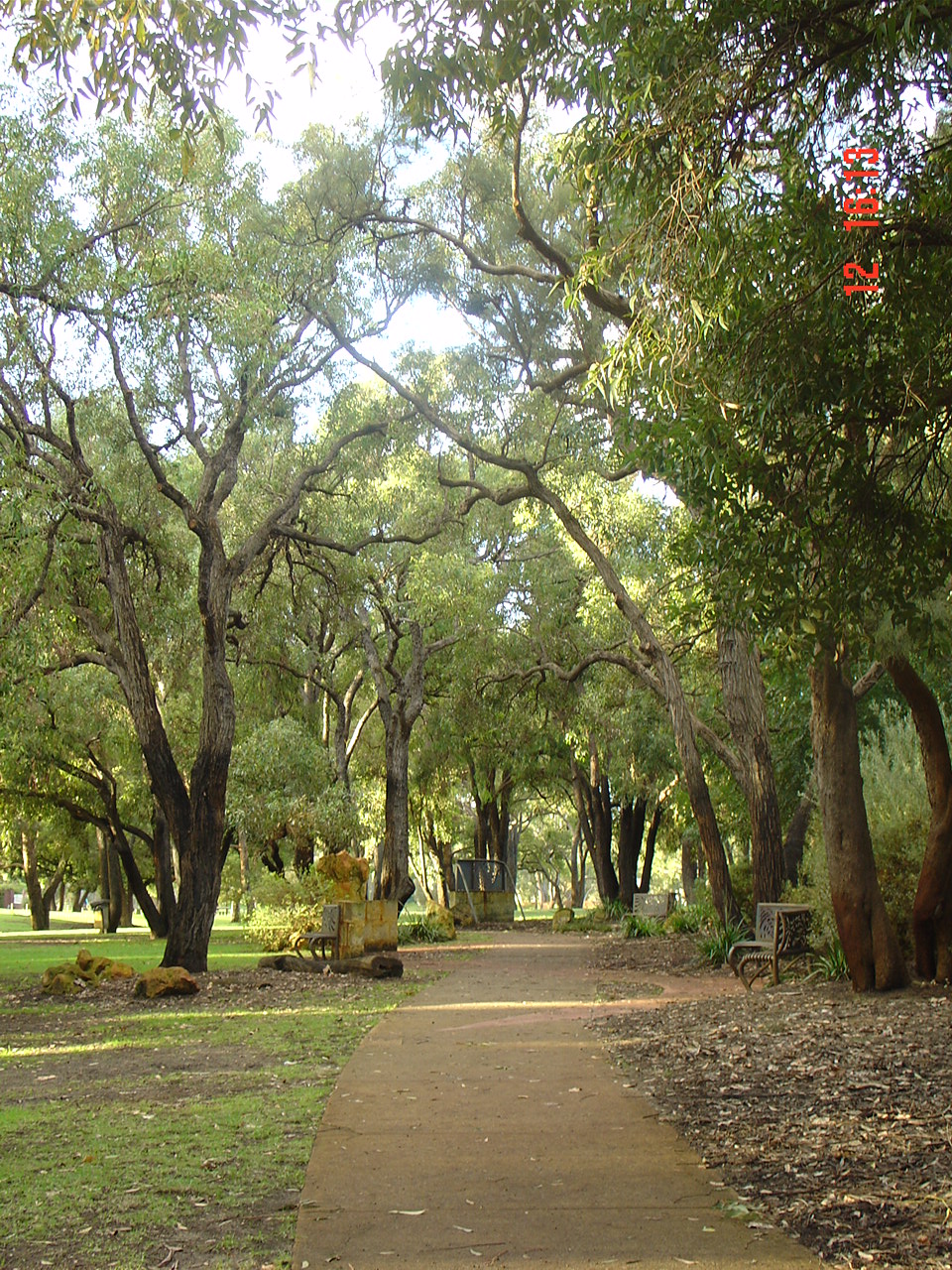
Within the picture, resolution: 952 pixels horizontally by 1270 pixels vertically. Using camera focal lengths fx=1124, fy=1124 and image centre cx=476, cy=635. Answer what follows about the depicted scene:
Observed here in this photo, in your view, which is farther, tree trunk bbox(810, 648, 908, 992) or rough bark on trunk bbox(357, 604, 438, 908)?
rough bark on trunk bbox(357, 604, 438, 908)

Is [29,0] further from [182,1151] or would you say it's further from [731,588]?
[182,1151]

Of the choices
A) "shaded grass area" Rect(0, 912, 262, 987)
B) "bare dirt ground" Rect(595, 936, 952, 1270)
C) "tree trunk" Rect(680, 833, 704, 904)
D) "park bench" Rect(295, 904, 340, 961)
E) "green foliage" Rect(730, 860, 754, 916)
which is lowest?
"shaded grass area" Rect(0, 912, 262, 987)

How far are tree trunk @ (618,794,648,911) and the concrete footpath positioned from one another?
80.9ft

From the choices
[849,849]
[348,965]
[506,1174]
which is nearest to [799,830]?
[348,965]

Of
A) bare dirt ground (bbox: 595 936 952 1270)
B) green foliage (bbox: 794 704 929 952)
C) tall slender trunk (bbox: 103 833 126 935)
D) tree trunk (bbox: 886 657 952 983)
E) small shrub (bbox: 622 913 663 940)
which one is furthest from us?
tall slender trunk (bbox: 103 833 126 935)

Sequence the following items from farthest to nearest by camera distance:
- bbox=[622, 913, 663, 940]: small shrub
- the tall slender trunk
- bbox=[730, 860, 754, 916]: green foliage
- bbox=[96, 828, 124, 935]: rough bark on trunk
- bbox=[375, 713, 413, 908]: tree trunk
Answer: the tall slender trunk, bbox=[96, 828, 124, 935]: rough bark on trunk, bbox=[622, 913, 663, 940]: small shrub, bbox=[375, 713, 413, 908]: tree trunk, bbox=[730, 860, 754, 916]: green foliage

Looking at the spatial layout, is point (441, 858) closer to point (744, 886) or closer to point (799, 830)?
point (799, 830)

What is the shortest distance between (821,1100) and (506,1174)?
2169mm

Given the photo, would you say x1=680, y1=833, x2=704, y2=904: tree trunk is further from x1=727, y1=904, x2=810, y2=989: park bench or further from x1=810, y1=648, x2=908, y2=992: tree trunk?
x1=810, y1=648, x2=908, y2=992: tree trunk

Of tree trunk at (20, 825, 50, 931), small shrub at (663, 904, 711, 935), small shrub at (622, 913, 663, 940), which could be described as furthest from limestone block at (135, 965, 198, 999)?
tree trunk at (20, 825, 50, 931)

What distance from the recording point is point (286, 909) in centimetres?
2212

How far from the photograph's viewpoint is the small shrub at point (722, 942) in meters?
15.8
